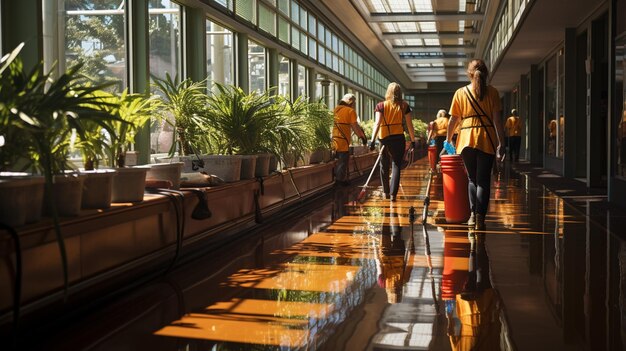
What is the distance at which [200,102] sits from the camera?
24.1ft

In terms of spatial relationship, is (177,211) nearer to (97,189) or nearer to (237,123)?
(97,189)

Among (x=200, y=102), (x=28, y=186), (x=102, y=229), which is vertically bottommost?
Answer: (x=102, y=229)

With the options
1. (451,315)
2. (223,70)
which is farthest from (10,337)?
(223,70)

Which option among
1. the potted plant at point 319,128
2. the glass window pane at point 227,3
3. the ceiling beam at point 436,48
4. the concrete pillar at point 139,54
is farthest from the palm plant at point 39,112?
the ceiling beam at point 436,48

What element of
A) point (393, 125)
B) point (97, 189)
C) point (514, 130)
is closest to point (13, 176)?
point (97, 189)

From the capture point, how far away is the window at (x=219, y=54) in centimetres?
1073

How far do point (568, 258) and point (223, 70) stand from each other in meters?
6.97

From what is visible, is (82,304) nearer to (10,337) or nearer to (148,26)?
(10,337)

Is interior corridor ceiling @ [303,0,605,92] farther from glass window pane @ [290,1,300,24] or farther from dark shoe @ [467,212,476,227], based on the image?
dark shoe @ [467,212,476,227]

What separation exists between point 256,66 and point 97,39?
6.74 metres

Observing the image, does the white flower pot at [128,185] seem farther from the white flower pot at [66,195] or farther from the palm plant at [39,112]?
the palm plant at [39,112]

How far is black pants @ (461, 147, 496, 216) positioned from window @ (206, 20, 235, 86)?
413cm

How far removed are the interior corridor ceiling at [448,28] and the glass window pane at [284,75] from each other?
3069mm

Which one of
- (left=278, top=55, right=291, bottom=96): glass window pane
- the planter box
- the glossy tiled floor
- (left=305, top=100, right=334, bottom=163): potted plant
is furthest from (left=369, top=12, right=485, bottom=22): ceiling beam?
the planter box
